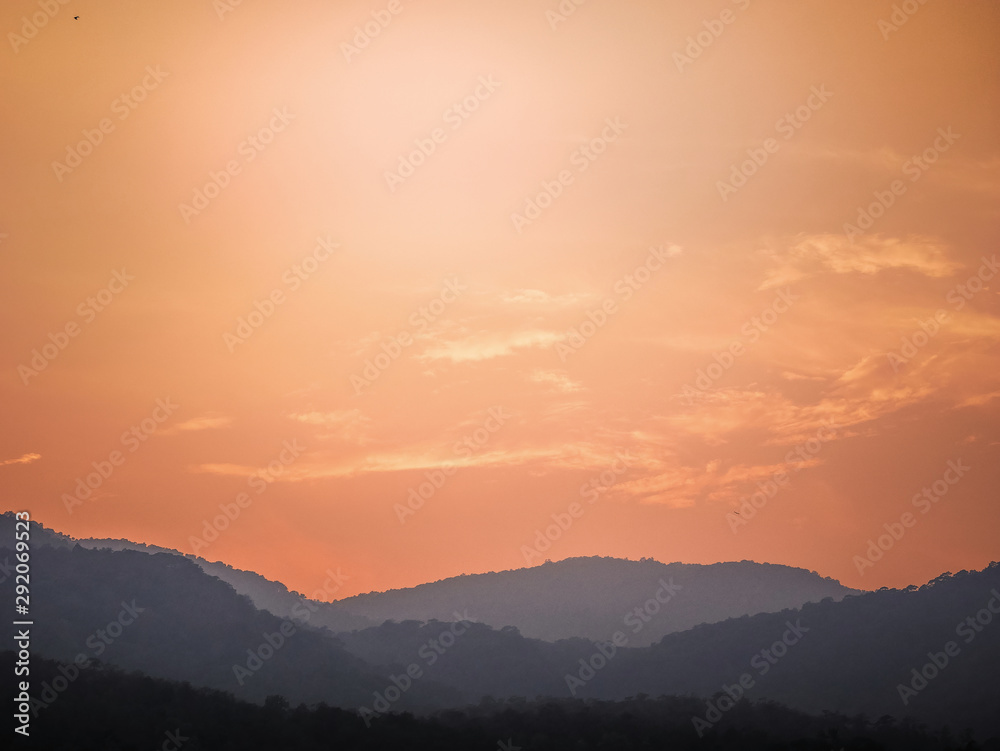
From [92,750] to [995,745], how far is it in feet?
455

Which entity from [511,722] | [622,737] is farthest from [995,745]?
[511,722]

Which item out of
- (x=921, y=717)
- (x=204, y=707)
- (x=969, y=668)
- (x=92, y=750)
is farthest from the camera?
(x=969, y=668)

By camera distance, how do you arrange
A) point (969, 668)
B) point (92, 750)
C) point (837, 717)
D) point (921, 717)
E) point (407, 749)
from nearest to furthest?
point (92, 750), point (407, 749), point (837, 717), point (921, 717), point (969, 668)

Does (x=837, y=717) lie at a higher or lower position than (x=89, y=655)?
lower

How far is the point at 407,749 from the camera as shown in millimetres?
136625

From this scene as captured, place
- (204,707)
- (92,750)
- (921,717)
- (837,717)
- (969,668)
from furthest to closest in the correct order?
(969,668) < (921,717) < (837,717) < (204,707) < (92,750)

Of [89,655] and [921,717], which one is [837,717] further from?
[89,655]

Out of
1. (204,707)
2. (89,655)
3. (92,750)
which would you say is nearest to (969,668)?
(204,707)

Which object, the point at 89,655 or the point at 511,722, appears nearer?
the point at 511,722

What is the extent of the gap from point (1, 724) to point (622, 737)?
3426 inches

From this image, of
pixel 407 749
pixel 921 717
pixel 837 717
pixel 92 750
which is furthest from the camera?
pixel 921 717

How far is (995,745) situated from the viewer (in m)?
156

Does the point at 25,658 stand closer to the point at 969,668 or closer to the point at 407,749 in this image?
the point at 407,749

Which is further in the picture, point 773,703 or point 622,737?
point 773,703
